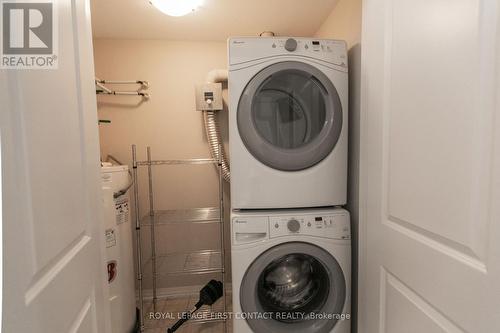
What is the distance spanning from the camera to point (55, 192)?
0.56 meters

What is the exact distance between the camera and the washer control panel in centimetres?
113

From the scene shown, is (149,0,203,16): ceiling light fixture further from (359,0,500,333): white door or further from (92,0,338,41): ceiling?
(359,0,500,333): white door

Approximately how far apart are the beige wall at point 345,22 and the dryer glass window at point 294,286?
3.95 feet

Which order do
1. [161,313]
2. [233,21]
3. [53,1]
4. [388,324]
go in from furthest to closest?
[161,313]
[233,21]
[388,324]
[53,1]

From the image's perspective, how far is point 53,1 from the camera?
1.96 feet

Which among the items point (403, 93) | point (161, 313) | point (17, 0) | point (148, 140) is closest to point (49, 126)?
point (17, 0)

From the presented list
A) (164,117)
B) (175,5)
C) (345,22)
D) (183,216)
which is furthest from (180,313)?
(345,22)

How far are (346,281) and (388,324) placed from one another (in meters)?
0.33

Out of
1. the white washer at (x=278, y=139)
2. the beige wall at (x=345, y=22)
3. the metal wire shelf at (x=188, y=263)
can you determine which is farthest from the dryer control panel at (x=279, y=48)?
the metal wire shelf at (x=188, y=263)

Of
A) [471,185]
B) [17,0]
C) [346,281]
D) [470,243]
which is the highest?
[17,0]

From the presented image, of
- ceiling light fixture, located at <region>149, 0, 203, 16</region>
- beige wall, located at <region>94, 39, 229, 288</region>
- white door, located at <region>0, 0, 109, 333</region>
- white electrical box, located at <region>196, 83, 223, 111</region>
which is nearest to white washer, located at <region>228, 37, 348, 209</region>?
ceiling light fixture, located at <region>149, 0, 203, 16</region>

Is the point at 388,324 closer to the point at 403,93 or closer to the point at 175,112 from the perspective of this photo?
the point at 403,93

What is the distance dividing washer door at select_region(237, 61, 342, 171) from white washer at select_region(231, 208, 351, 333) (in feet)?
0.92

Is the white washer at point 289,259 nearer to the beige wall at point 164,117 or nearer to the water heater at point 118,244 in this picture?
the water heater at point 118,244
